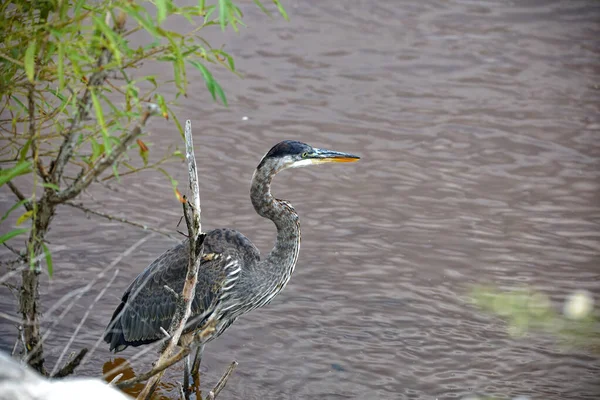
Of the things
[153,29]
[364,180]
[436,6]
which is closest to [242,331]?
[364,180]

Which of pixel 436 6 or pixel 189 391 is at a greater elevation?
pixel 436 6

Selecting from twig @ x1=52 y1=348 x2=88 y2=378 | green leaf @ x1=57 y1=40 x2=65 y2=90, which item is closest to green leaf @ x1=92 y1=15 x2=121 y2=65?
green leaf @ x1=57 y1=40 x2=65 y2=90

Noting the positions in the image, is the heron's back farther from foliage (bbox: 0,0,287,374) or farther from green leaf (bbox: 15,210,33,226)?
green leaf (bbox: 15,210,33,226)

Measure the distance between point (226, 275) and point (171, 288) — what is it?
359 mm

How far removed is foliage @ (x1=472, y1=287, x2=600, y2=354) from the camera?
5.99 meters

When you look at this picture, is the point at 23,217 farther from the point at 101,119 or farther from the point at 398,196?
the point at 398,196

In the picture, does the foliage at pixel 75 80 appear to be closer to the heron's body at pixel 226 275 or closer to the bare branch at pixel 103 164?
the bare branch at pixel 103 164

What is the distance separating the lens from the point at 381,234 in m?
7.23

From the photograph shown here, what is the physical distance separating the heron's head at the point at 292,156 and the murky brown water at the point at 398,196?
3.98 ft

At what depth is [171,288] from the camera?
5344 mm

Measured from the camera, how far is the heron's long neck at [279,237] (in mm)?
5348

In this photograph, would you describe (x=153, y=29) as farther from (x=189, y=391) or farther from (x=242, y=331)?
(x=242, y=331)

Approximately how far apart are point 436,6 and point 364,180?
4.15m

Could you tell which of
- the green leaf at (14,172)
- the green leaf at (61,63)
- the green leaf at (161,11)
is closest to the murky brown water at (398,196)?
the green leaf at (14,172)
